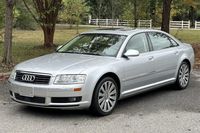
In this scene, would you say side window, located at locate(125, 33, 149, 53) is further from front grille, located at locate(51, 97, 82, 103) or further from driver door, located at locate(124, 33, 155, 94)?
front grille, located at locate(51, 97, 82, 103)

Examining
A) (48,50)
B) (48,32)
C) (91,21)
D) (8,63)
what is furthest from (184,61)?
(91,21)

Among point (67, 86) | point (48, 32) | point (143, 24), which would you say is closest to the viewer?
point (67, 86)

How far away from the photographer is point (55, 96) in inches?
264

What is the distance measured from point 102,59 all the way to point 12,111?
1856mm

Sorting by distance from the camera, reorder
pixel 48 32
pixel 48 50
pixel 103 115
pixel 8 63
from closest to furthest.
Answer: pixel 103 115
pixel 8 63
pixel 48 50
pixel 48 32

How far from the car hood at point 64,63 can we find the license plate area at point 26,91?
321 mm

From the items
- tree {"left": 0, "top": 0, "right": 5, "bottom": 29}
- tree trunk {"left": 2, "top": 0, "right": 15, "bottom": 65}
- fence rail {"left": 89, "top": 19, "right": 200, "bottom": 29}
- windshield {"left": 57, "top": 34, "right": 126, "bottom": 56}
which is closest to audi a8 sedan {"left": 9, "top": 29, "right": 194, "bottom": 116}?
windshield {"left": 57, "top": 34, "right": 126, "bottom": 56}

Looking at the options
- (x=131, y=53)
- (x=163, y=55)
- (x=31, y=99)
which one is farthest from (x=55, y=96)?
(x=163, y=55)

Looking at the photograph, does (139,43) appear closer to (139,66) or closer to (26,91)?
(139,66)

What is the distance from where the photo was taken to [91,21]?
194 feet

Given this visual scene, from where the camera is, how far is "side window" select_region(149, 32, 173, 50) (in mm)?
8734

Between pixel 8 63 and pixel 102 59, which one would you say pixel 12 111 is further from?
pixel 8 63

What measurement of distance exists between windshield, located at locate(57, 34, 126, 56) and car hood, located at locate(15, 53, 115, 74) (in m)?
0.28

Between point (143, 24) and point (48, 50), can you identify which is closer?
point (48, 50)
